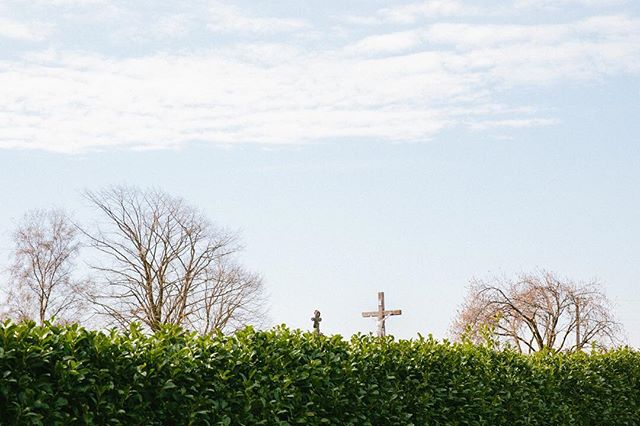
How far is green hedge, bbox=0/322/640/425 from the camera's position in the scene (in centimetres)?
428

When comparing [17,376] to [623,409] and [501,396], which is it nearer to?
[501,396]

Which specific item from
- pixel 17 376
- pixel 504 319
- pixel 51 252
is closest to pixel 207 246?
pixel 51 252

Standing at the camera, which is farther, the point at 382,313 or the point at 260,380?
the point at 382,313

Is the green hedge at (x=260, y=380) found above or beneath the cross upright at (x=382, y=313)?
beneath

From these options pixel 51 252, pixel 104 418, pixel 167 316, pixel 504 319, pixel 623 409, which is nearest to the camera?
pixel 104 418

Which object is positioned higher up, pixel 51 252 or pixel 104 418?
pixel 51 252

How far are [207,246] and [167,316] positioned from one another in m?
3.17

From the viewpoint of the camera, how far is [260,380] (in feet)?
18.4

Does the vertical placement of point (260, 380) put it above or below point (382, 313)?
below

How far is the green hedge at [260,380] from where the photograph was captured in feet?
14.0

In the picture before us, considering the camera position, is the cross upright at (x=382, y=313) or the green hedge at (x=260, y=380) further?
the cross upright at (x=382, y=313)

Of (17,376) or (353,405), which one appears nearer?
(17,376)

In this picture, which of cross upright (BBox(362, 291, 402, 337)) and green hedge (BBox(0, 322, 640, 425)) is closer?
green hedge (BBox(0, 322, 640, 425))

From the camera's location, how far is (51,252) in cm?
3312
